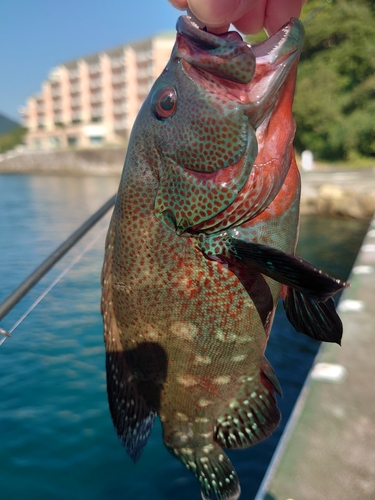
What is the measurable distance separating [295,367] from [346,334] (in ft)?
7.58

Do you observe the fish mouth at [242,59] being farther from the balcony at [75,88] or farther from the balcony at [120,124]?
the balcony at [75,88]

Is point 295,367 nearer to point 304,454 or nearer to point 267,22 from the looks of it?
point 304,454

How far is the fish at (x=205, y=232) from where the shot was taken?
1537mm

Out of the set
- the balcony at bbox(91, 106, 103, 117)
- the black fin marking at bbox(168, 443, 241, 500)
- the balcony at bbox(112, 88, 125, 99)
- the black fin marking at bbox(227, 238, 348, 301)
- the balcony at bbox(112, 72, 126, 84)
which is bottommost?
the black fin marking at bbox(168, 443, 241, 500)

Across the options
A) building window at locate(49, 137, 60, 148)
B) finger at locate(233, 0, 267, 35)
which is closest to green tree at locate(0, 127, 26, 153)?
building window at locate(49, 137, 60, 148)

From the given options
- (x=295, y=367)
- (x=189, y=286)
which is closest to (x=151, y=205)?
(x=189, y=286)

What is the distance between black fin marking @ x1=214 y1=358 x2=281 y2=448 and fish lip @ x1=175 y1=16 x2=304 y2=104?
1.03 metres

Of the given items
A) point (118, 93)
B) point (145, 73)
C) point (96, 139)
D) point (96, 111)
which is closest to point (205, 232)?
point (145, 73)

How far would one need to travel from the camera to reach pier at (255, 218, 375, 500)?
2.46 m

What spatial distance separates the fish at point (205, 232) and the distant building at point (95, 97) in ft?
215

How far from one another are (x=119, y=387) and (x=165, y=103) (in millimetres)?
1046

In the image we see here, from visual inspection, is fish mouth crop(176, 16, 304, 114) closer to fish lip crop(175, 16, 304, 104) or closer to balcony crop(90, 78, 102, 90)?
fish lip crop(175, 16, 304, 104)

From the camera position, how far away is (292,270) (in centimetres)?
139

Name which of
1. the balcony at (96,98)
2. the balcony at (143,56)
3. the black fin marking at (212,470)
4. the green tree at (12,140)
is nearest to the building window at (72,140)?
A: the balcony at (96,98)
